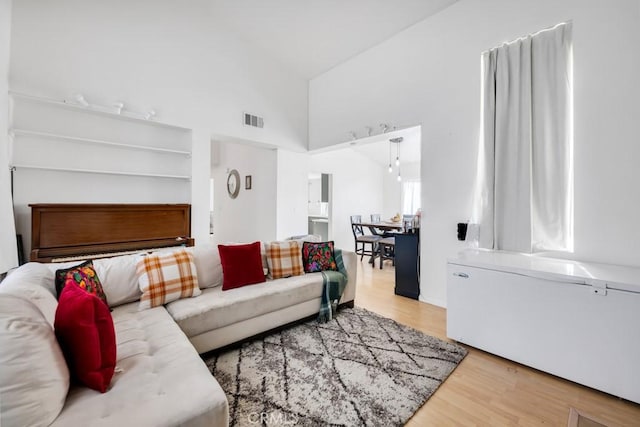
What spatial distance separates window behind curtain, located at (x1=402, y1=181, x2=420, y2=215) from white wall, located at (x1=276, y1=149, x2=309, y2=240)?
3.45 metres

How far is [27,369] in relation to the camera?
2.92 feet

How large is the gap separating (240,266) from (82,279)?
1.09 meters

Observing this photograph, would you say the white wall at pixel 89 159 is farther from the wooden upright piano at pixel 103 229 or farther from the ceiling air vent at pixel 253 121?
the ceiling air vent at pixel 253 121

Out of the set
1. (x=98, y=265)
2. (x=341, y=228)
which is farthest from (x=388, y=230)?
(x=98, y=265)

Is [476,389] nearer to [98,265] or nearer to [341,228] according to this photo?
[98,265]

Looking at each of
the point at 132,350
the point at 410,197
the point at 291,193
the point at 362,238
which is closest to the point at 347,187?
the point at 362,238

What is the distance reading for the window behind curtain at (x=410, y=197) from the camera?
739cm

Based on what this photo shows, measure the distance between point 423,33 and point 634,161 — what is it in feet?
8.20

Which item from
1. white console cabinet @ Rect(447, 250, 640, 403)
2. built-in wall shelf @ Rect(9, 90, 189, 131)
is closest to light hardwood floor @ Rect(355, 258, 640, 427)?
white console cabinet @ Rect(447, 250, 640, 403)

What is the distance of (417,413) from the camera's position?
159 centimetres

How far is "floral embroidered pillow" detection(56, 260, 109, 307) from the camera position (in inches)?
66.6

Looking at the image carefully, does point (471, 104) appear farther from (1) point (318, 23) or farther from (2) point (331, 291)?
(2) point (331, 291)

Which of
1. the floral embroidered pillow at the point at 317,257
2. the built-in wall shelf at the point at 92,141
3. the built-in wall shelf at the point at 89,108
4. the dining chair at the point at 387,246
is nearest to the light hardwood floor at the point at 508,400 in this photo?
the floral embroidered pillow at the point at 317,257

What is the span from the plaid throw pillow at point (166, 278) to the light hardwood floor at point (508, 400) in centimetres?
180
